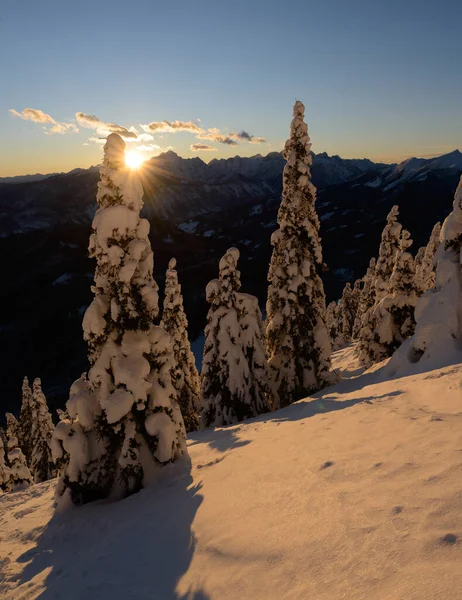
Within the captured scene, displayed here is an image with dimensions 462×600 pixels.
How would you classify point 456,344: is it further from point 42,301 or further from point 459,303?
point 42,301

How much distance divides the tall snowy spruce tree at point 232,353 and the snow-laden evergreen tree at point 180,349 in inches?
191

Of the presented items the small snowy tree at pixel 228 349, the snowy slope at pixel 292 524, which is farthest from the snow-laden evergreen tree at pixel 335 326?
the snowy slope at pixel 292 524

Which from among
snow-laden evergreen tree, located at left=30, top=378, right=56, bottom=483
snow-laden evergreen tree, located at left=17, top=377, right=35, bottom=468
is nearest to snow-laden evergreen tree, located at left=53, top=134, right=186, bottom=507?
snow-laden evergreen tree, located at left=30, top=378, right=56, bottom=483

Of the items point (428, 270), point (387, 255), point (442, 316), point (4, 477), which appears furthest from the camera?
point (428, 270)

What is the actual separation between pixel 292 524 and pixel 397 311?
17948mm

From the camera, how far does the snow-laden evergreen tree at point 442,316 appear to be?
12.5 m

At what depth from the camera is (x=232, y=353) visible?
1873 centimetres

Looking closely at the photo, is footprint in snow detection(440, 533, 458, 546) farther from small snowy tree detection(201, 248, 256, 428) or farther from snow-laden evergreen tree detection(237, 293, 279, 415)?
snow-laden evergreen tree detection(237, 293, 279, 415)

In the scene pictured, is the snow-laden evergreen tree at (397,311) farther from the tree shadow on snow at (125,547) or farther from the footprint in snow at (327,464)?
the footprint in snow at (327,464)

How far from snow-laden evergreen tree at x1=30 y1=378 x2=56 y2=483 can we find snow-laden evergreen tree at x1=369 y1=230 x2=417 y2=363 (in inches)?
1015

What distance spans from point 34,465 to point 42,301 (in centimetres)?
7279

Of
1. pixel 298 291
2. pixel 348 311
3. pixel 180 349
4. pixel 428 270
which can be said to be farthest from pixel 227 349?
pixel 348 311

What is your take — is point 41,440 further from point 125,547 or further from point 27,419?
point 125,547

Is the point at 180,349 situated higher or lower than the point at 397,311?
lower
